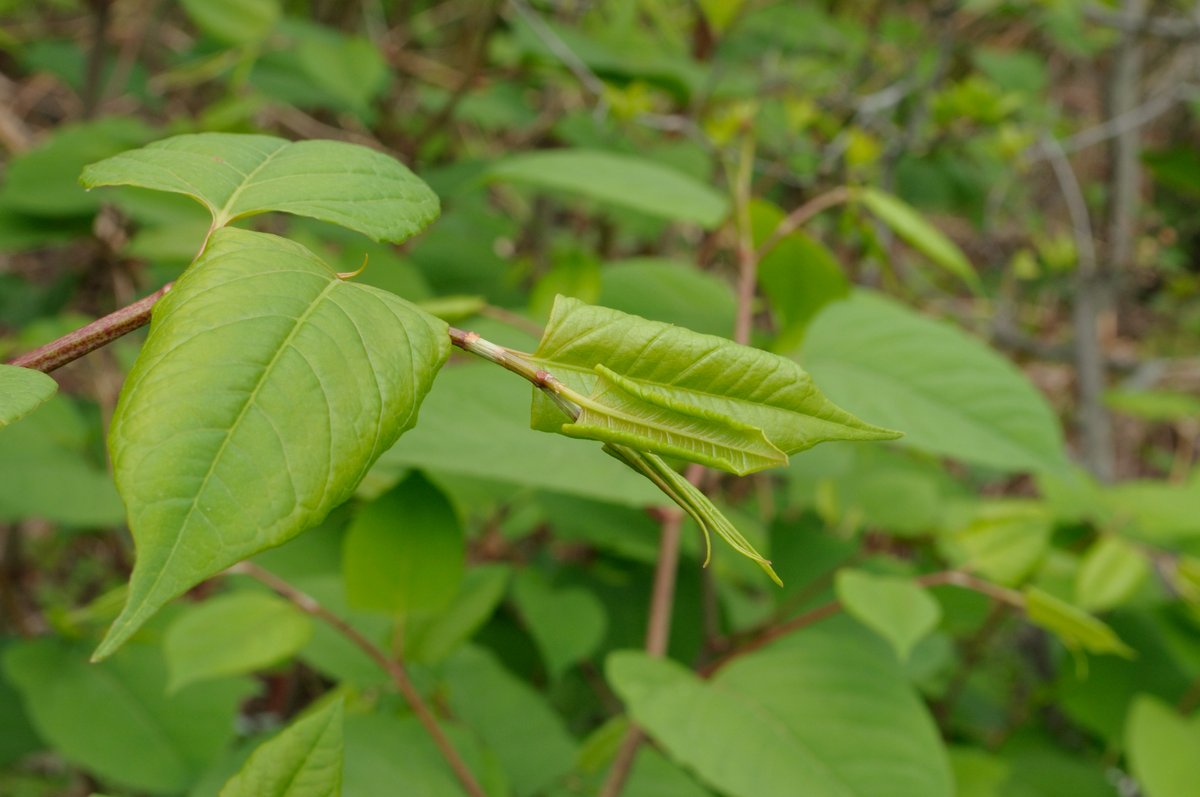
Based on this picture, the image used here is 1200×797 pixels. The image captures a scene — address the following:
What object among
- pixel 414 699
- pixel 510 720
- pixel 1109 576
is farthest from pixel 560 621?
pixel 1109 576

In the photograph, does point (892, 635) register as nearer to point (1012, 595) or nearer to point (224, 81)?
point (1012, 595)

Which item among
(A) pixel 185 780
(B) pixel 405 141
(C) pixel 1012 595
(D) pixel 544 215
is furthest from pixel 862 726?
(B) pixel 405 141

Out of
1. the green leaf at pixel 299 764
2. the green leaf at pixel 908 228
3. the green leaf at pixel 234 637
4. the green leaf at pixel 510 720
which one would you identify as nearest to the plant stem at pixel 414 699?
the green leaf at pixel 234 637

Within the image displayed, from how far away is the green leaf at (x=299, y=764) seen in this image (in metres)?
0.31

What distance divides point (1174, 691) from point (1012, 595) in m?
0.45

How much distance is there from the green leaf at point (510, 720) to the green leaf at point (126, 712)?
0.72ft

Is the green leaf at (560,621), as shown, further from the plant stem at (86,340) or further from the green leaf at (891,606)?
the plant stem at (86,340)

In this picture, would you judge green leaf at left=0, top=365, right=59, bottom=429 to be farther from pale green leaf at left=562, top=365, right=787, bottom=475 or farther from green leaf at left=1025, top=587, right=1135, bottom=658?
green leaf at left=1025, top=587, right=1135, bottom=658

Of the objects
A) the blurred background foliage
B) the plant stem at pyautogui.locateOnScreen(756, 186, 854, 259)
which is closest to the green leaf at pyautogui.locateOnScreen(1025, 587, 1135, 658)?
the blurred background foliage

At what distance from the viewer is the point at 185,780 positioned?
792mm

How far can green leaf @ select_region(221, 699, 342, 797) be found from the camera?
306 millimetres

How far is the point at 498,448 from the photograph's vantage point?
56 centimetres

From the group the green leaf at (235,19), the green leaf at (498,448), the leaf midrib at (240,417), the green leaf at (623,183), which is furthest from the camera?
the green leaf at (235,19)

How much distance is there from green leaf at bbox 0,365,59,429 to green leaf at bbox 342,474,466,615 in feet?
0.96
